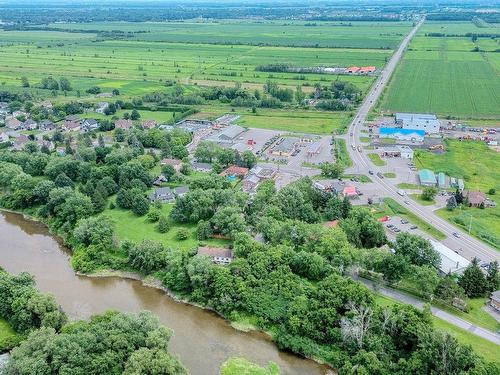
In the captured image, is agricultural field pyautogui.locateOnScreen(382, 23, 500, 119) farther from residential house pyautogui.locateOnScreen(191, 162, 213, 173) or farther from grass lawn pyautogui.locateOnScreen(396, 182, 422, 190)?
residential house pyautogui.locateOnScreen(191, 162, 213, 173)

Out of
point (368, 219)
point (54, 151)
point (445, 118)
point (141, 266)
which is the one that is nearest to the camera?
point (141, 266)

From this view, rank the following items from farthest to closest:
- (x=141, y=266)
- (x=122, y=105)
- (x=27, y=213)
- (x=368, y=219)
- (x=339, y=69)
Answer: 1. (x=339, y=69)
2. (x=122, y=105)
3. (x=27, y=213)
4. (x=368, y=219)
5. (x=141, y=266)

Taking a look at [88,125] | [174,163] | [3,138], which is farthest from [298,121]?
[3,138]

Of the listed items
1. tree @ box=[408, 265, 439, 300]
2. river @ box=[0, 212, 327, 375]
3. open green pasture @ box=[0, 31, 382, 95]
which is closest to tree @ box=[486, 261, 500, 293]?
tree @ box=[408, 265, 439, 300]

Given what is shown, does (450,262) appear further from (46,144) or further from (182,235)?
(46,144)

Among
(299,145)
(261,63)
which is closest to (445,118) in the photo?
(299,145)

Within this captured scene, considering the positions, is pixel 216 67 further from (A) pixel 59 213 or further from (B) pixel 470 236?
(B) pixel 470 236

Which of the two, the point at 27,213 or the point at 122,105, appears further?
the point at 122,105

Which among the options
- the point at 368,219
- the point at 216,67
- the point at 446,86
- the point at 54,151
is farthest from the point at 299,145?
the point at 216,67
